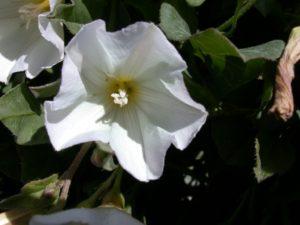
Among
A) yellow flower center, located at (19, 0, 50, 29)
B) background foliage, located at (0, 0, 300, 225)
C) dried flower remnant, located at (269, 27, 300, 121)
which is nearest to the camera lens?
dried flower remnant, located at (269, 27, 300, 121)

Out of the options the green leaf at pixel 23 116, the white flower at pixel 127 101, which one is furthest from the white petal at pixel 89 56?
the green leaf at pixel 23 116

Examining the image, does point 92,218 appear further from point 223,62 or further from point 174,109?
point 223,62

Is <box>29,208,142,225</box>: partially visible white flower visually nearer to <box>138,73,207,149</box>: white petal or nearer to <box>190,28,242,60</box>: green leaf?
<box>138,73,207,149</box>: white petal

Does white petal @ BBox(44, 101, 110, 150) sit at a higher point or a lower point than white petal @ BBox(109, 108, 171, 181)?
higher

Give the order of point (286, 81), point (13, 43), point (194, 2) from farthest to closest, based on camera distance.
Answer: point (13, 43) < point (194, 2) < point (286, 81)

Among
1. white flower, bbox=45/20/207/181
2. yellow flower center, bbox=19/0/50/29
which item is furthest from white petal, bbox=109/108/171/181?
yellow flower center, bbox=19/0/50/29

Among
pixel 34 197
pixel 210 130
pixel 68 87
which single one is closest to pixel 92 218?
pixel 34 197

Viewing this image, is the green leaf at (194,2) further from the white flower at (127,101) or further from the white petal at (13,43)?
the white petal at (13,43)
